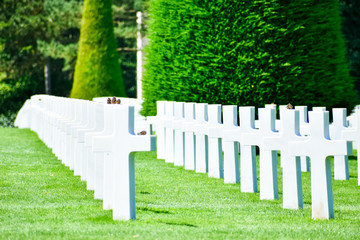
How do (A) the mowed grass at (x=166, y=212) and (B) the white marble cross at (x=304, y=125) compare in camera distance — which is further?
(B) the white marble cross at (x=304, y=125)

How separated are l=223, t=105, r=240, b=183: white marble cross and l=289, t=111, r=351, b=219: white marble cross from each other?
274 centimetres

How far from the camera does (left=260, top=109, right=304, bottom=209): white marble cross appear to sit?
24.3 ft

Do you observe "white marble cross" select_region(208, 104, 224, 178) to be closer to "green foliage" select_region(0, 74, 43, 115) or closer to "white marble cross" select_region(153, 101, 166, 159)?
"white marble cross" select_region(153, 101, 166, 159)

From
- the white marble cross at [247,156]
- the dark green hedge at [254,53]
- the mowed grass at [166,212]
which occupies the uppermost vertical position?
the dark green hedge at [254,53]

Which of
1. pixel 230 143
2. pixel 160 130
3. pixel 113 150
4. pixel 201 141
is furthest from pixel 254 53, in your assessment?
pixel 113 150

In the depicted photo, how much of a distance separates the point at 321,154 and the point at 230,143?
3241 millimetres

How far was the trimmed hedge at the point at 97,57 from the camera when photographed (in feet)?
107

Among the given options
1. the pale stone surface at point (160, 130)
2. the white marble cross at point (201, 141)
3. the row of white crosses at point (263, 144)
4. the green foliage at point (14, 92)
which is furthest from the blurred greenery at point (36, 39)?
the white marble cross at point (201, 141)

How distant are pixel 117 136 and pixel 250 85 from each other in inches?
341

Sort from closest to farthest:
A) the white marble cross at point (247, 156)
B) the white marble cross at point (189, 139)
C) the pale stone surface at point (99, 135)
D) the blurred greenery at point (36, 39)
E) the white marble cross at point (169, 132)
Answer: the pale stone surface at point (99, 135), the white marble cross at point (247, 156), the white marble cross at point (189, 139), the white marble cross at point (169, 132), the blurred greenery at point (36, 39)

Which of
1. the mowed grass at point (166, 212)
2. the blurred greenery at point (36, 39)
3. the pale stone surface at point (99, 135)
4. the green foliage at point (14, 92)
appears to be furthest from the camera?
the blurred greenery at point (36, 39)

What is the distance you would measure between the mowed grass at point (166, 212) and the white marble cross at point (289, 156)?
0.15 meters

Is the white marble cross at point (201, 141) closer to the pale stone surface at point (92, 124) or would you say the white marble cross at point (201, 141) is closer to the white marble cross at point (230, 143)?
the white marble cross at point (230, 143)

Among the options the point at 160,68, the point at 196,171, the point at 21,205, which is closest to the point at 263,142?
the point at 21,205
